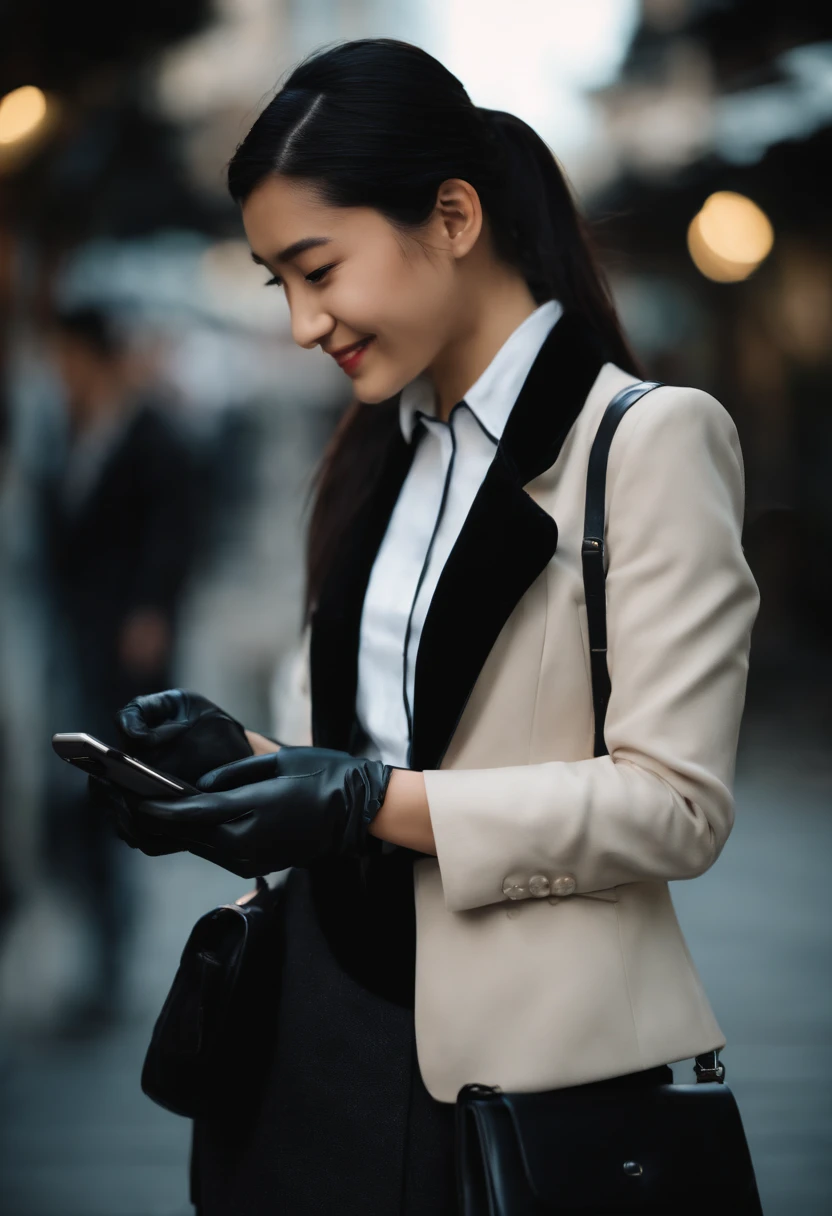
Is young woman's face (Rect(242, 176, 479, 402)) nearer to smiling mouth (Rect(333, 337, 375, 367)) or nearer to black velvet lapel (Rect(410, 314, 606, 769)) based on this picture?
smiling mouth (Rect(333, 337, 375, 367))

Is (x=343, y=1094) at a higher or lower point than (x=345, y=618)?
lower

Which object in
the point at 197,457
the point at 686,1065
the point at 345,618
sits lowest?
the point at 686,1065

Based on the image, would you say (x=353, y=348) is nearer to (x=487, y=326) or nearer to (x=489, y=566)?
(x=487, y=326)

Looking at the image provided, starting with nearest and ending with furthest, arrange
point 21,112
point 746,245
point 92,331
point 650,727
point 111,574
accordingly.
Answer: point 650,727 < point 111,574 < point 92,331 < point 21,112 < point 746,245

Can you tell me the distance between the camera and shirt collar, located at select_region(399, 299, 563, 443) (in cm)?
148

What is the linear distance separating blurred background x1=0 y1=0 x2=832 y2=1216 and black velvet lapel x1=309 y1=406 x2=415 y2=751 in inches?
11.9

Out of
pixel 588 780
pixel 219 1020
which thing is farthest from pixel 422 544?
pixel 219 1020

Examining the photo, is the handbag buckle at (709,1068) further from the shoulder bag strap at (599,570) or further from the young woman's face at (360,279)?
the young woman's face at (360,279)

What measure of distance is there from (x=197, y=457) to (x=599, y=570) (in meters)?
5.59

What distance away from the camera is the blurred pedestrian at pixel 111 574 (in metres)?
3.63

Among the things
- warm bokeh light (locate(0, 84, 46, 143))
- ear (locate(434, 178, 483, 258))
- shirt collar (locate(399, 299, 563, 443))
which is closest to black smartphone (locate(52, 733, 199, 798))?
shirt collar (locate(399, 299, 563, 443))

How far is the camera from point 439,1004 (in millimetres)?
1326

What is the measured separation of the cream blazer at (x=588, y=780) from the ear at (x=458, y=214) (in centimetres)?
27

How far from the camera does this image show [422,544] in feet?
5.18
